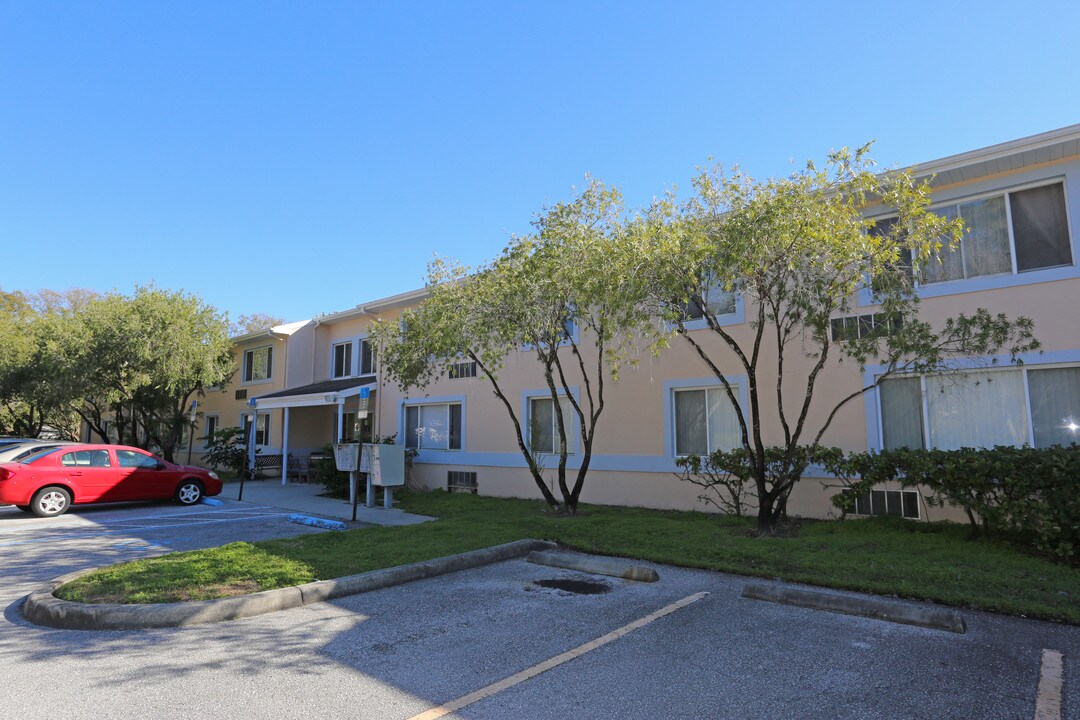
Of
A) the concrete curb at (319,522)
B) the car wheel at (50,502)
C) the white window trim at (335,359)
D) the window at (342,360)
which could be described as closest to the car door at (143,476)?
the car wheel at (50,502)

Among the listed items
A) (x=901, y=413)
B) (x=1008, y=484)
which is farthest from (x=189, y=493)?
(x=1008, y=484)

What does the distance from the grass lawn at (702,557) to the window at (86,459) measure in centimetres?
723

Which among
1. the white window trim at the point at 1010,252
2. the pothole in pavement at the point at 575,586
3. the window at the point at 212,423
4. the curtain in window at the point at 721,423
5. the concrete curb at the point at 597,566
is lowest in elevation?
the pothole in pavement at the point at 575,586

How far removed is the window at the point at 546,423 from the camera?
14438 mm

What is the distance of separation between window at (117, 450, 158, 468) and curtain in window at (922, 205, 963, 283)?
1594 centimetres

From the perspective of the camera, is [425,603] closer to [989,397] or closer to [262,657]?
[262,657]

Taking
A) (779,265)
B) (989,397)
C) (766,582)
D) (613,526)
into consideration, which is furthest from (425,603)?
(989,397)

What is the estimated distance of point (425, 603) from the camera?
6504 mm

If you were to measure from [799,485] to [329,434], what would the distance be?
57.3 ft

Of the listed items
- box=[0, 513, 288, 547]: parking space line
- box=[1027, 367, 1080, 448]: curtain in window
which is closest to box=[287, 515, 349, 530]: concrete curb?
box=[0, 513, 288, 547]: parking space line

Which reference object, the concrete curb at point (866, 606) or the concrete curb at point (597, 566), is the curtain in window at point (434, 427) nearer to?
the concrete curb at point (597, 566)

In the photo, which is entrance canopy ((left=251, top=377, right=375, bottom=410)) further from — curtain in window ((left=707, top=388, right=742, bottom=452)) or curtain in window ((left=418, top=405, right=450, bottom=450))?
curtain in window ((left=707, top=388, right=742, bottom=452))

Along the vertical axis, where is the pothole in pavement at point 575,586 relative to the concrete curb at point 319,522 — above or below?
below

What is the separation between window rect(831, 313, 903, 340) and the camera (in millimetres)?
8469
